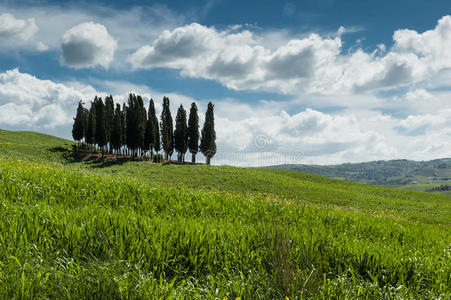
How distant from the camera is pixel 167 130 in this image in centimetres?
6825

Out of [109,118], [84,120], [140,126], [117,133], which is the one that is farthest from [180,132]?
[84,120]

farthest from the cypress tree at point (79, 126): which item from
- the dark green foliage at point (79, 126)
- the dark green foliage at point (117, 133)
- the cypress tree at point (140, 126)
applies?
the cypress tree at point (140, 126)

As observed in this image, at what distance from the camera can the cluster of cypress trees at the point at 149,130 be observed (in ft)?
214

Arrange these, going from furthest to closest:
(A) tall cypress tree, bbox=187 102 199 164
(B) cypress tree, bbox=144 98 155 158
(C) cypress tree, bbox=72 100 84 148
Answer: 1. (C) cypress tree, bbox=72 100 84 148
2. (A) tall cypress tree, bbox=187 102 199 164
3. (B) cypress tree, bbox=144 98 155 158

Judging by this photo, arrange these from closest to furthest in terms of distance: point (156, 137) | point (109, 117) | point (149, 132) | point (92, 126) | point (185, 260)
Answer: point (185, 260)
point (149, 132)
point (156, 137)
point (109, 117)
point (92, 126)

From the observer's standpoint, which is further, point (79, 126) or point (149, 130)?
point (79, 126)

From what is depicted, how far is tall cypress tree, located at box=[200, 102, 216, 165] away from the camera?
6894 centimetres

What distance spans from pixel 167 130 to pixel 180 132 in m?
3.26

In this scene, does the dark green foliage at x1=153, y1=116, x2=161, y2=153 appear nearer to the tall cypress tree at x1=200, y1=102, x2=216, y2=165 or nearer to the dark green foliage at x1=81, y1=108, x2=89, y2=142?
the tall cypress tree at x1=200, y1=102, x2=216, y2=165

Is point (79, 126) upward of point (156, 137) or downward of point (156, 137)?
upward

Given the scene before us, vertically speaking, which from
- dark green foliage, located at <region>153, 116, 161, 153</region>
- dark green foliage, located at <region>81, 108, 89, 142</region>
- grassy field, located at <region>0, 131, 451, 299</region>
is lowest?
grassy field, located at <region>0, 131, 451, 299</region>

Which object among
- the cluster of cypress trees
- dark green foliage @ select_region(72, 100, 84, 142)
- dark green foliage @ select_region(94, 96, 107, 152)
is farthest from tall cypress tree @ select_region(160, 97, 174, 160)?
dark green foliage @ select_region(72, 100, 84, 142)

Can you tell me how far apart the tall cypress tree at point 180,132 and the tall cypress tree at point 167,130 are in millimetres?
1380

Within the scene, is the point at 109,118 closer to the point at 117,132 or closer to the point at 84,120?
the point at 117,132
